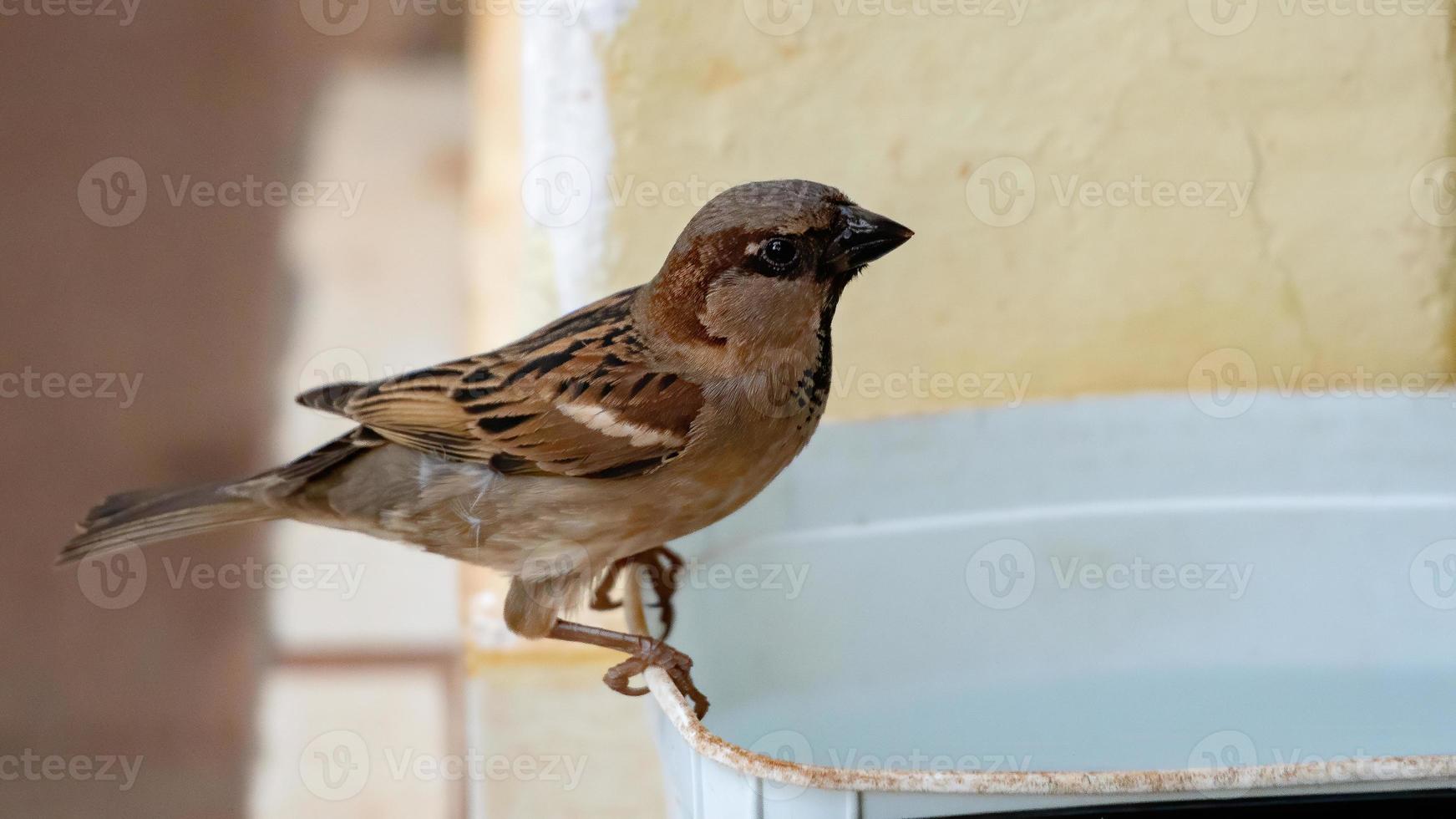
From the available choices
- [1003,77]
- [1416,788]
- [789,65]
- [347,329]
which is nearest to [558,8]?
[789,65]

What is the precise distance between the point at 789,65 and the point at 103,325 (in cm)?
170

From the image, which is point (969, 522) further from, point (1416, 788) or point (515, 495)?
point (1416, 788)

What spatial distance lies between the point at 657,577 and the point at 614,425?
Result: 0.25 metres

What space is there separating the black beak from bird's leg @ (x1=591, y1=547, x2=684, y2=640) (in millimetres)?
402
